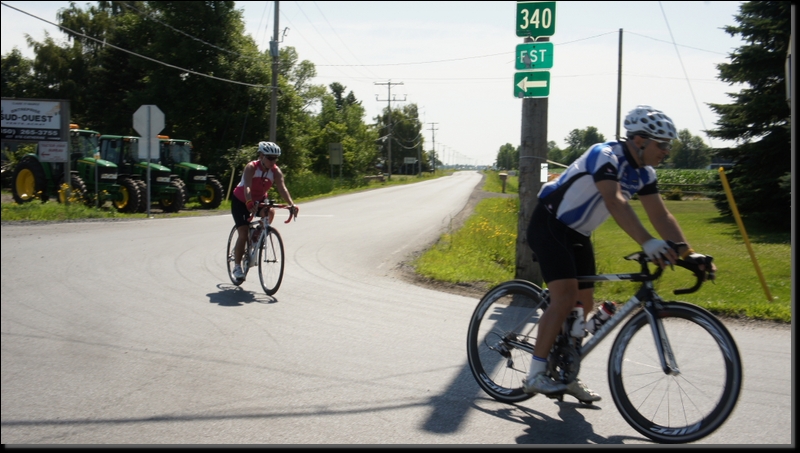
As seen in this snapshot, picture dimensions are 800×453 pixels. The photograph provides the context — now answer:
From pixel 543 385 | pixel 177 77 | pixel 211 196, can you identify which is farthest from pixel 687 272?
pixel 177 77

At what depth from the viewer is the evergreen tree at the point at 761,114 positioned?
18266mm

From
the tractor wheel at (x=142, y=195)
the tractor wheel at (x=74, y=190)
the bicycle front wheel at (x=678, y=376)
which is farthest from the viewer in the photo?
the tractor wheel at (x=142, y=195)

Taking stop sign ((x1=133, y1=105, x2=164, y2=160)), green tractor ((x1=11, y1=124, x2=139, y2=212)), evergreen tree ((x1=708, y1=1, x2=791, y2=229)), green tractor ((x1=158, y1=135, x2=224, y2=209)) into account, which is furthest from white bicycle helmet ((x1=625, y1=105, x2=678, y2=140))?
green tractor ((x1=158, y1=135, x2=224, y2=209))

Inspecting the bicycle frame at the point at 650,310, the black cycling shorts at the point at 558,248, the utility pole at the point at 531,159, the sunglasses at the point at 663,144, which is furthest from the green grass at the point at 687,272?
the sunglasses at the point at 663,144

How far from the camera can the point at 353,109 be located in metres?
80.8

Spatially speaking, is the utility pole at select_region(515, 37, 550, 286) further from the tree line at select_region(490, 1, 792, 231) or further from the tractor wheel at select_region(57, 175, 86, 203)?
the tractor wheel at select_region(57, 175, 86, 203)

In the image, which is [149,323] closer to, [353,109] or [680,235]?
[680,235]

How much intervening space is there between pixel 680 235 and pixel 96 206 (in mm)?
20320

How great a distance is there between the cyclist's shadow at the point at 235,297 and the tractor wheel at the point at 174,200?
51.8 feet

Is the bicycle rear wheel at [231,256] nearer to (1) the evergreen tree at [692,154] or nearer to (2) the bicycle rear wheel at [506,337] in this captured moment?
(2) the bicycle rear wheel at [506,337]

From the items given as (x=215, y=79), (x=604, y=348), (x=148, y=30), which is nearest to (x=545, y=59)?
(x=604, y=348)

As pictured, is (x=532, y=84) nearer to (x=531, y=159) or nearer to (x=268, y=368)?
(x=531, y=159)

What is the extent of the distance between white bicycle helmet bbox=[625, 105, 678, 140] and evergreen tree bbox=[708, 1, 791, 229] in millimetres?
16005

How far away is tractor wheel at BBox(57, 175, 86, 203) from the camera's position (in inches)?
805
